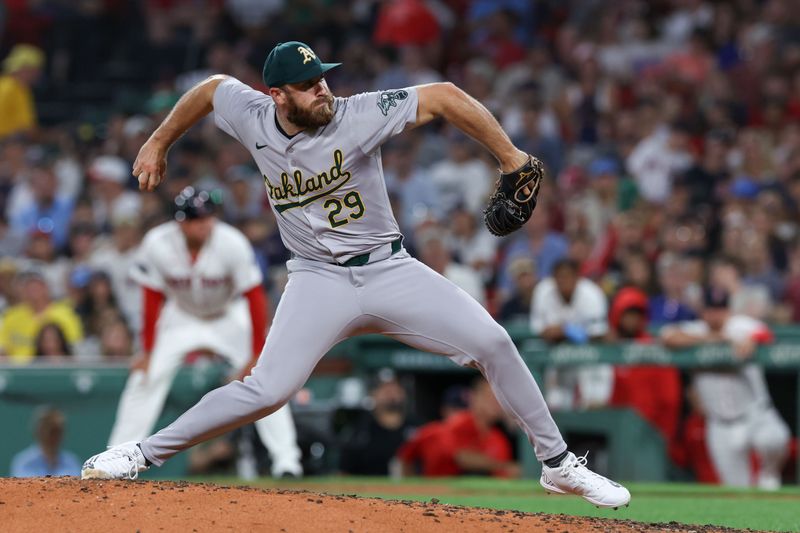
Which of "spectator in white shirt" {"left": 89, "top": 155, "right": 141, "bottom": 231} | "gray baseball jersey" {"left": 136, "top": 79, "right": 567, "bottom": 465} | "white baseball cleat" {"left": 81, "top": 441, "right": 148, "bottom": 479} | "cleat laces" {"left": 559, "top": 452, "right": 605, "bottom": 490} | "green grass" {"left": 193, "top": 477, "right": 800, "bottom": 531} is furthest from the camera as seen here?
"spectator in white shirt" {"left": 89, "top": 155, "right": 141, "bottom": 231}

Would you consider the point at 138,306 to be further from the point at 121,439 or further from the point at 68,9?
the point at 68,9

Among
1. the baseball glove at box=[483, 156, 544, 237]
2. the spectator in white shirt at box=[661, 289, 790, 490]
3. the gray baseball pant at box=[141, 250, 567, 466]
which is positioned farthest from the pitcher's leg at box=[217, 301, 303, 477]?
the baseball glove at box=[483, 156, 544, 237]

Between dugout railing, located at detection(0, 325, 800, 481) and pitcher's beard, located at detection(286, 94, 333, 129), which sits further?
dugout railing, located at detection(0, 325, 800, 481)

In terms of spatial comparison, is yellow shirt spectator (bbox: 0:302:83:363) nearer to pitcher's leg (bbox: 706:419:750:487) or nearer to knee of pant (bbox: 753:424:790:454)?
pitcher's leg (bbox: 706:419:750:487)

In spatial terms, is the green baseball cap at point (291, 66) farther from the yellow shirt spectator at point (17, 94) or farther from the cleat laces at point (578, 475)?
the yellow shirt spectator at point (17, 94)

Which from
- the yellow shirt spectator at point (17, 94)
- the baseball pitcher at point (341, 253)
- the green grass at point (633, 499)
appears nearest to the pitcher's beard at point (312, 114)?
the baseball pitcher at point (341, 253)

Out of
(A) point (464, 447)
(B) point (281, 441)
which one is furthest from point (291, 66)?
(A) point (464, 447)
